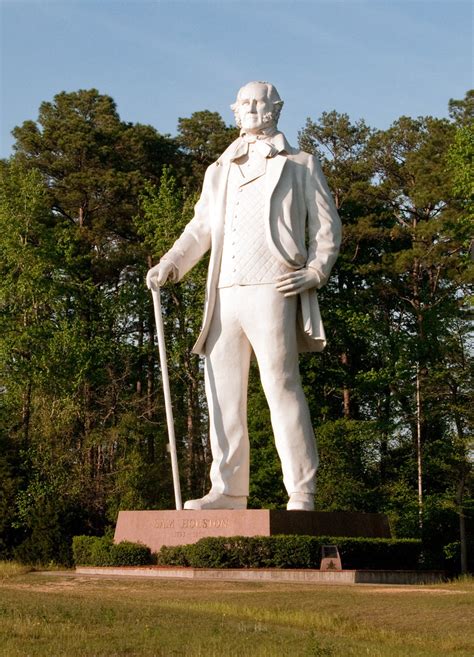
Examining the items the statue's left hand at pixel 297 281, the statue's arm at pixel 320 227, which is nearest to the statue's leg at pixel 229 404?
the statue's left hand at pixel 297 281

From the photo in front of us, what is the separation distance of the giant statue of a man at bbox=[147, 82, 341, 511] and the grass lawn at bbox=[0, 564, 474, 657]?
247 centimetres

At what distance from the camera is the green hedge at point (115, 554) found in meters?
16.0

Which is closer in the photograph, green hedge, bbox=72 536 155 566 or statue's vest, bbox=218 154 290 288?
statue's vest, bbox=218 154 290 288

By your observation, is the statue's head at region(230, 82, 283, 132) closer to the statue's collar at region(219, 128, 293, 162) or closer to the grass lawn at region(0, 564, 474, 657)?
the statue's collar at region(219, 128, 293, 162)

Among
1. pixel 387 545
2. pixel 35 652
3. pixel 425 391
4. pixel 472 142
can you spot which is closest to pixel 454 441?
pixel 425 391

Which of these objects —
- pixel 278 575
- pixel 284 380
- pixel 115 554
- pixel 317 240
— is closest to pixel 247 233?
pixel 317 240

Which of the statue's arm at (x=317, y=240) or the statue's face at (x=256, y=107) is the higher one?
the statue's face at (x=256, y=107)

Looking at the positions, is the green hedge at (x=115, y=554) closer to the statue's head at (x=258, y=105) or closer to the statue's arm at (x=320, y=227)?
the statue's arm at (x=320, y=227)

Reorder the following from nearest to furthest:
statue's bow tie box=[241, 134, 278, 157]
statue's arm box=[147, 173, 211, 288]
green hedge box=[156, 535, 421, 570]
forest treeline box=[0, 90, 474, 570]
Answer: green hedge box=[156, 535, 421, 570]
statue's bow tie box=[241, 134, 278, 157]
statue's arm box=[147, 173, 211, 288]
forest treeline box=[0, 90, 474, 570]

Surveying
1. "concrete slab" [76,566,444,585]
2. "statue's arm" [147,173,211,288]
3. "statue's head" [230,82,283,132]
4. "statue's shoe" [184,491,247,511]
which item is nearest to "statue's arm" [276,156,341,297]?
"statue's head" [230,82,283,132]

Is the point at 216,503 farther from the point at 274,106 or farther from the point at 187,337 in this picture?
the point at 187,337

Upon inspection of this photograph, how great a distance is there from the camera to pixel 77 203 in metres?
32.3

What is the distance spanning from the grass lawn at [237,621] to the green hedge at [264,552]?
3.42 ft

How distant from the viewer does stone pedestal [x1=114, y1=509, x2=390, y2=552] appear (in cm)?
1522
